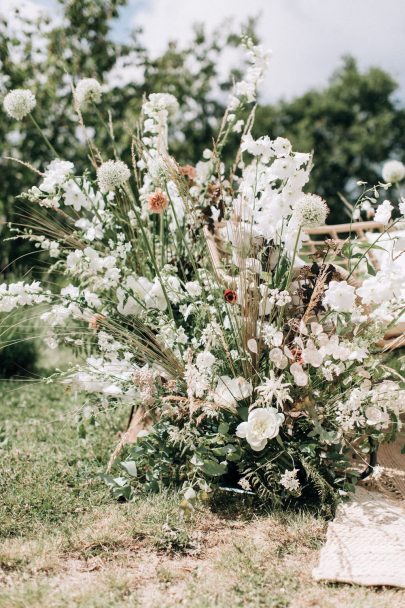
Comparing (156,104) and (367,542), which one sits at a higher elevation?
(156,104)

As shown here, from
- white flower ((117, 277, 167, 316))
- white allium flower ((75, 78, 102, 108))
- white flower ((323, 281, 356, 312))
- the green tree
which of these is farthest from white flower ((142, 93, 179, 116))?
the green tree

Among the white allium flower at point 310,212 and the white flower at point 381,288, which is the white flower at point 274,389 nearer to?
the white flower at point 381,288

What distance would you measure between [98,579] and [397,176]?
3084 millimetres

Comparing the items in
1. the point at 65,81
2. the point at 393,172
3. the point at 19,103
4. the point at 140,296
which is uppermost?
the point at 65,81

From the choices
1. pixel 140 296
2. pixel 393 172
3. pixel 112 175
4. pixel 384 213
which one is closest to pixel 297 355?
pixel 384 213

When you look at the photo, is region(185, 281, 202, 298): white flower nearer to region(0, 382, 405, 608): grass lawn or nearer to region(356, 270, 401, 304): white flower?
region(356, 270, 401, 304): white flower

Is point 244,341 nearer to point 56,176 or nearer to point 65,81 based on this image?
point 56,176

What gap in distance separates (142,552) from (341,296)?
103 cm

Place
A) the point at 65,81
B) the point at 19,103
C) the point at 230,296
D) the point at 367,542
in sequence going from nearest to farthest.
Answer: the point at 367,542, the point at 230,296, the point at 19,103, the point at 65,81

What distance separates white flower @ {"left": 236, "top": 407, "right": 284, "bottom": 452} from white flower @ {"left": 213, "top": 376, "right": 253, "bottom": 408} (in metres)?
0.12

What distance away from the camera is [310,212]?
2275mm

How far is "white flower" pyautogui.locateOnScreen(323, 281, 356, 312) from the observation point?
225 centimetres

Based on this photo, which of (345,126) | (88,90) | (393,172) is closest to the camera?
(88,90)

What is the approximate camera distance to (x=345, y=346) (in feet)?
7.70
